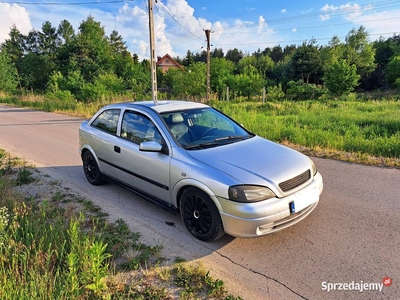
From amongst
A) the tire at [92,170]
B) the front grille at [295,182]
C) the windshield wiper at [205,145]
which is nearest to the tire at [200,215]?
the windshield wiper at [205,145]

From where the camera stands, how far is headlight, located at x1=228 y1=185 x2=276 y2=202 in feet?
9.73

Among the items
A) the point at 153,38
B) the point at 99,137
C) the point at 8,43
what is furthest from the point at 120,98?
the point at 8,43

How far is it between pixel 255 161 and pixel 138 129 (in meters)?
1.91

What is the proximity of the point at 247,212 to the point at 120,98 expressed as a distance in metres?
20.2

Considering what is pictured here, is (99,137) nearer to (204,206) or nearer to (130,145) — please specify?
(130,145)

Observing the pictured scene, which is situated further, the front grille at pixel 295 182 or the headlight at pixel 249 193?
the front grille at pixel 295 182

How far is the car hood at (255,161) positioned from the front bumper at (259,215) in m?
0.23

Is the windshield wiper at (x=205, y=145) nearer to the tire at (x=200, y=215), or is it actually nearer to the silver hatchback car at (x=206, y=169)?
the silver hatchback car at (x=206, y=169)

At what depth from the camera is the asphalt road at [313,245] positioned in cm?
268

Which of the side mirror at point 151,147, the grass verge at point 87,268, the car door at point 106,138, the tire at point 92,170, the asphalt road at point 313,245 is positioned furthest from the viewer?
the tire at point 92,170

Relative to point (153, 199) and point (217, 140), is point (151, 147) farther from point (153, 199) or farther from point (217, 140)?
point (217, 140)

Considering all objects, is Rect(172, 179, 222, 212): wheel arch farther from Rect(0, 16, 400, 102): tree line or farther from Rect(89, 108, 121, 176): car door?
Rect(0, 16, 400, 102): tree line

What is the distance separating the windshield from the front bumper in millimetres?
1065

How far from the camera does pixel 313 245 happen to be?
3.27 meters
